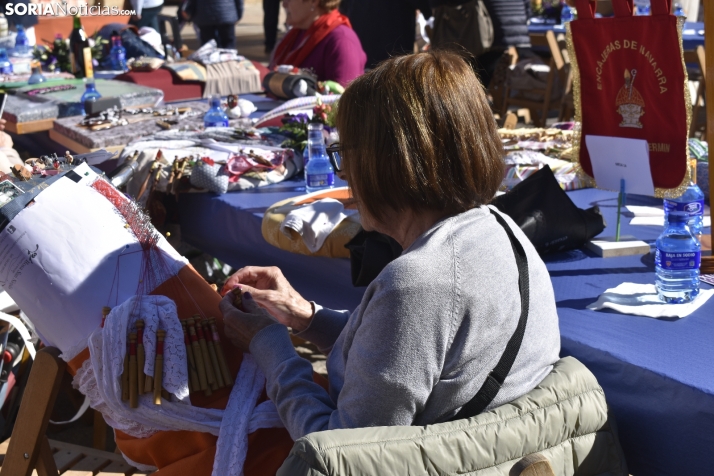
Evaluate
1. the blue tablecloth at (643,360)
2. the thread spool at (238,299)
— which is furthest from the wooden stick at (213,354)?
the blue tablecloth at (643,360)

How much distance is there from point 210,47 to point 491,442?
5503 mm

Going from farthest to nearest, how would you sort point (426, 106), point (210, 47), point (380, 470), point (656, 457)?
point (210, 47)
point (656, 457)
point (426, 106)
point (380, 470)

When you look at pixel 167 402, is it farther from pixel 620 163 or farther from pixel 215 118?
pixel 215 118

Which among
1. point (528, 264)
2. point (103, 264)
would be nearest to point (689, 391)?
point (528, 264)

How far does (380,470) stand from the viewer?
115 centimetres

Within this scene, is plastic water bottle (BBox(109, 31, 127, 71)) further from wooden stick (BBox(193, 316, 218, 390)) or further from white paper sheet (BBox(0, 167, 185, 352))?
wooden stick (BBox(193, 316, 218, 390))

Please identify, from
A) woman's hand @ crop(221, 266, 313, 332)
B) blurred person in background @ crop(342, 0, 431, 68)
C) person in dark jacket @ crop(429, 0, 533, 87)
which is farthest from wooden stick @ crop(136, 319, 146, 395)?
person in dark jacket @ crop(429, 0, 533, 87)

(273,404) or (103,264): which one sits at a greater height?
(103,264)

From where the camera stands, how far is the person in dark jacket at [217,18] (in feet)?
26.2

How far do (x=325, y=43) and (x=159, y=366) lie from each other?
Answer: 3484mm

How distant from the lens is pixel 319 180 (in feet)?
9.68

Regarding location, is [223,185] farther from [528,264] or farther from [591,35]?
[528,264]

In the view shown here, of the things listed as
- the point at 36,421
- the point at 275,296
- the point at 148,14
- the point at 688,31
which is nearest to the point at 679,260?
the point at 275,296

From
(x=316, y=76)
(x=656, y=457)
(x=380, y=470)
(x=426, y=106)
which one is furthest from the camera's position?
(x=316, y=76)
